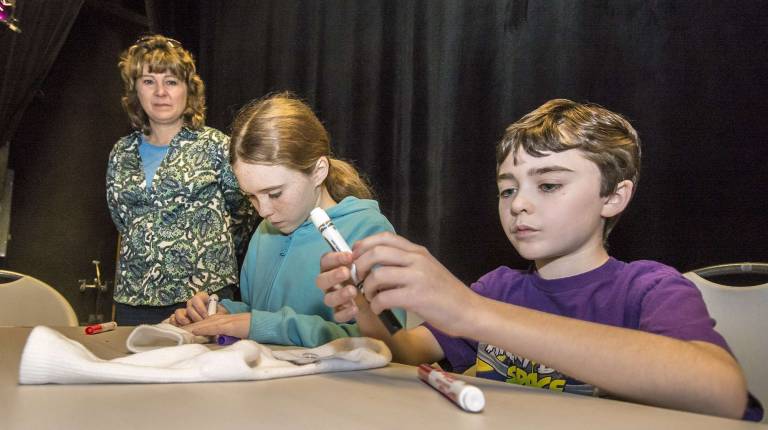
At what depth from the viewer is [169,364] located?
80 centimetres

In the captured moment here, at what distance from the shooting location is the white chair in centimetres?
105

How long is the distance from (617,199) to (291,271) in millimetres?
702

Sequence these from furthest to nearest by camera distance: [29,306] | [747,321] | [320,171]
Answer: [29,306]
[320,171]
[747,321]

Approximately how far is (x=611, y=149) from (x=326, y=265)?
485 millimetres

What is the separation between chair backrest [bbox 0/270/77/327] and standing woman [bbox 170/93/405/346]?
59 centimetres

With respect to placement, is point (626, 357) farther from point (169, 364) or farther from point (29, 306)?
point (29, 306)

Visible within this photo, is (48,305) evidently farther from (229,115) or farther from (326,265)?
(229,115)

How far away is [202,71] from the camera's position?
324 cm

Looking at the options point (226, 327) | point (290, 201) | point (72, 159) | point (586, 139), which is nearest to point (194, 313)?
point (226, 327)

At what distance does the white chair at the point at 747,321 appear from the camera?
105 centimetres

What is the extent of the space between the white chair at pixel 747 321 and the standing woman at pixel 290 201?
620mm

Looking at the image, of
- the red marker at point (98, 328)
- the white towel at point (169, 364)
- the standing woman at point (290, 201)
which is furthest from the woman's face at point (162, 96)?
the white towel at point (169, 364)

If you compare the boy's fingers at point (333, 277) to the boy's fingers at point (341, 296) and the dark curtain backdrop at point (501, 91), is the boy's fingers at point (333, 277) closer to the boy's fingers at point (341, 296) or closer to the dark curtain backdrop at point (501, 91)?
the boy's fingers at point (341, 296)

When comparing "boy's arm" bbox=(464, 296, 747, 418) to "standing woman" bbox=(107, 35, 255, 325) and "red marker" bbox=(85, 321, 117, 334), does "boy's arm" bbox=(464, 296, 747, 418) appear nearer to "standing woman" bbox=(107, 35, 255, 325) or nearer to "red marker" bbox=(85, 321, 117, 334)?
"red marker" bbox=(85, 321, 117, 334)
